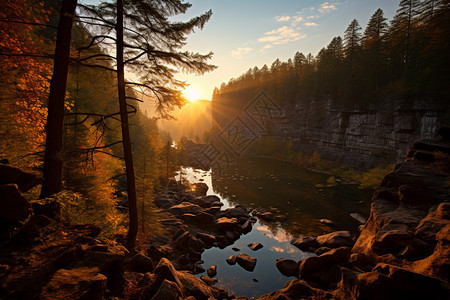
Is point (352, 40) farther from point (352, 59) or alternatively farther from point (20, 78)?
point (20, 78)

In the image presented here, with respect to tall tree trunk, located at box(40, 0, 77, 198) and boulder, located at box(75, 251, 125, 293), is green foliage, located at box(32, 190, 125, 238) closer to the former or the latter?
tall tree trunk, located at box(40, 0, 77, 198)

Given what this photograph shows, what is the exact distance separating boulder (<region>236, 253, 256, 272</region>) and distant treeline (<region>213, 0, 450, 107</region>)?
4444 cm

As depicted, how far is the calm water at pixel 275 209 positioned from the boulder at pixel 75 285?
386 inches

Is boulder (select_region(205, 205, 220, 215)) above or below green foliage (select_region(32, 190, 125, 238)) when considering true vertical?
below

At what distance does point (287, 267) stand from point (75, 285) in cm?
1331

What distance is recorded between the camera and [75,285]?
369 cm

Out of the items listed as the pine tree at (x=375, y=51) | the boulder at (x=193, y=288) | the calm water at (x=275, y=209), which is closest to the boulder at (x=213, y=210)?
the calm water at (x=275, y=209)

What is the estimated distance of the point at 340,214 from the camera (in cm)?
2316

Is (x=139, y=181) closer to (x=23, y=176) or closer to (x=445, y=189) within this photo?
(x=23, y=176)

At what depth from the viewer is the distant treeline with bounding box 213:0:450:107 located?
111ft

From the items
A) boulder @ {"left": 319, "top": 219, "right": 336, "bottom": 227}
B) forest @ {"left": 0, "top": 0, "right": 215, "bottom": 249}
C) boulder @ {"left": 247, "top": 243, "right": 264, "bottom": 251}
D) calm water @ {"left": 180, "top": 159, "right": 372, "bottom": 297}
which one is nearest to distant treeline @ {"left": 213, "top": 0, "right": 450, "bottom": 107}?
calm water @ {"left": 180, "top": 159, "right": 372, "bottom": 297}

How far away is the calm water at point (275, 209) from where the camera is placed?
12.9m

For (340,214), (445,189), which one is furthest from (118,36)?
(340,214)

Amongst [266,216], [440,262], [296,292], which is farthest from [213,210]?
[440,262]
